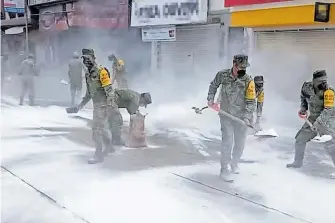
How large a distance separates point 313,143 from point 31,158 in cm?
471

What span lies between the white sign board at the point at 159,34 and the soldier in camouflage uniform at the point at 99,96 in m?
10.8

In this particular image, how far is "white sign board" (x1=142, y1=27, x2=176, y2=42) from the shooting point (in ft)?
57.7

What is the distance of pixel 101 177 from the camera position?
243 inches

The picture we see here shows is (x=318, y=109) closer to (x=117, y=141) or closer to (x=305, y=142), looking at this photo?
(x=305, y=142)

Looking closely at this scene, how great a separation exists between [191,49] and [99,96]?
1095 centimetres

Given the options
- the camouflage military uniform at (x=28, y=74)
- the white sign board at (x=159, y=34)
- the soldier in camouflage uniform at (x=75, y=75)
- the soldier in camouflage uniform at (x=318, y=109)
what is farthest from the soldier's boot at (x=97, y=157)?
the white sign board at (x=159, y=34)

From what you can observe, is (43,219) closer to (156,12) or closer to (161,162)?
(161,162)

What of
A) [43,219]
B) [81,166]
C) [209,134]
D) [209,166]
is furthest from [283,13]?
[43,219]

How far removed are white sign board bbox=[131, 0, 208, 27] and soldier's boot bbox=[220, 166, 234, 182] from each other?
10.3 metres

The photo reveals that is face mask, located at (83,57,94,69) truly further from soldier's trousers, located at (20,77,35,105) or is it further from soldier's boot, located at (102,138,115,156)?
soldier's trousers, located at (20,77,35,105)

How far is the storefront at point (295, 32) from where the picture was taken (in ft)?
37.5

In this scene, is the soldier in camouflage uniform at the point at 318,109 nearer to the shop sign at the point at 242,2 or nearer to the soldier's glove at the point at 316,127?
the soldier's glove at the point at 316,127

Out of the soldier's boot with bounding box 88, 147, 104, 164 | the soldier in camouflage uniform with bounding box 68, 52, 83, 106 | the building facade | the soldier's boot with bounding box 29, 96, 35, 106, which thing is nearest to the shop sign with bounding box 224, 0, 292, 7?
the building facade

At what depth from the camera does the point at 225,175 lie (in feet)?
19.9
